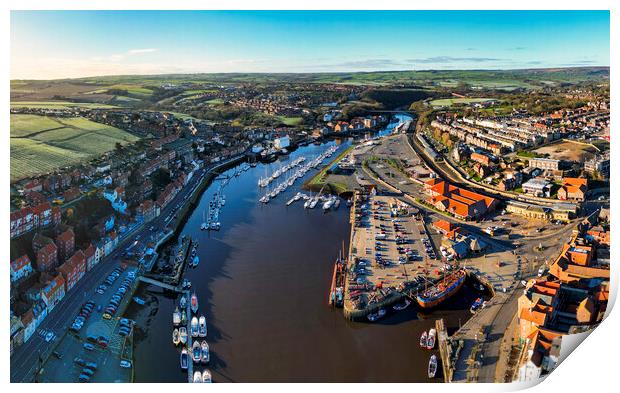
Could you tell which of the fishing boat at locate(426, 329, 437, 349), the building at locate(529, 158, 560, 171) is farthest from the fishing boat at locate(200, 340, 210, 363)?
the building at locate(529, 158, 560, 171)

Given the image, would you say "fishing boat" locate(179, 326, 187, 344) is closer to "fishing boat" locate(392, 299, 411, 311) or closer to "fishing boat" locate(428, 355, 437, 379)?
"fishing boat" locate(392, 299, 411, 311)

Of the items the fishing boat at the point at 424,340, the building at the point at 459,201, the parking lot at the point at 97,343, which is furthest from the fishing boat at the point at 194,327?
the building at the point at 459,201

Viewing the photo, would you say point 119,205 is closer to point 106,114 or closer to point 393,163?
point 393,163

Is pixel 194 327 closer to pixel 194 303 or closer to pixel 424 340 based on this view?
pixel 194 303

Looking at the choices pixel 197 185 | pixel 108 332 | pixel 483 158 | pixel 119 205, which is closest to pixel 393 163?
pixel 483 158

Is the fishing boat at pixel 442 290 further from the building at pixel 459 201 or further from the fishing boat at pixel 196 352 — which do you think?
the fishing boat at pixel 196 352
